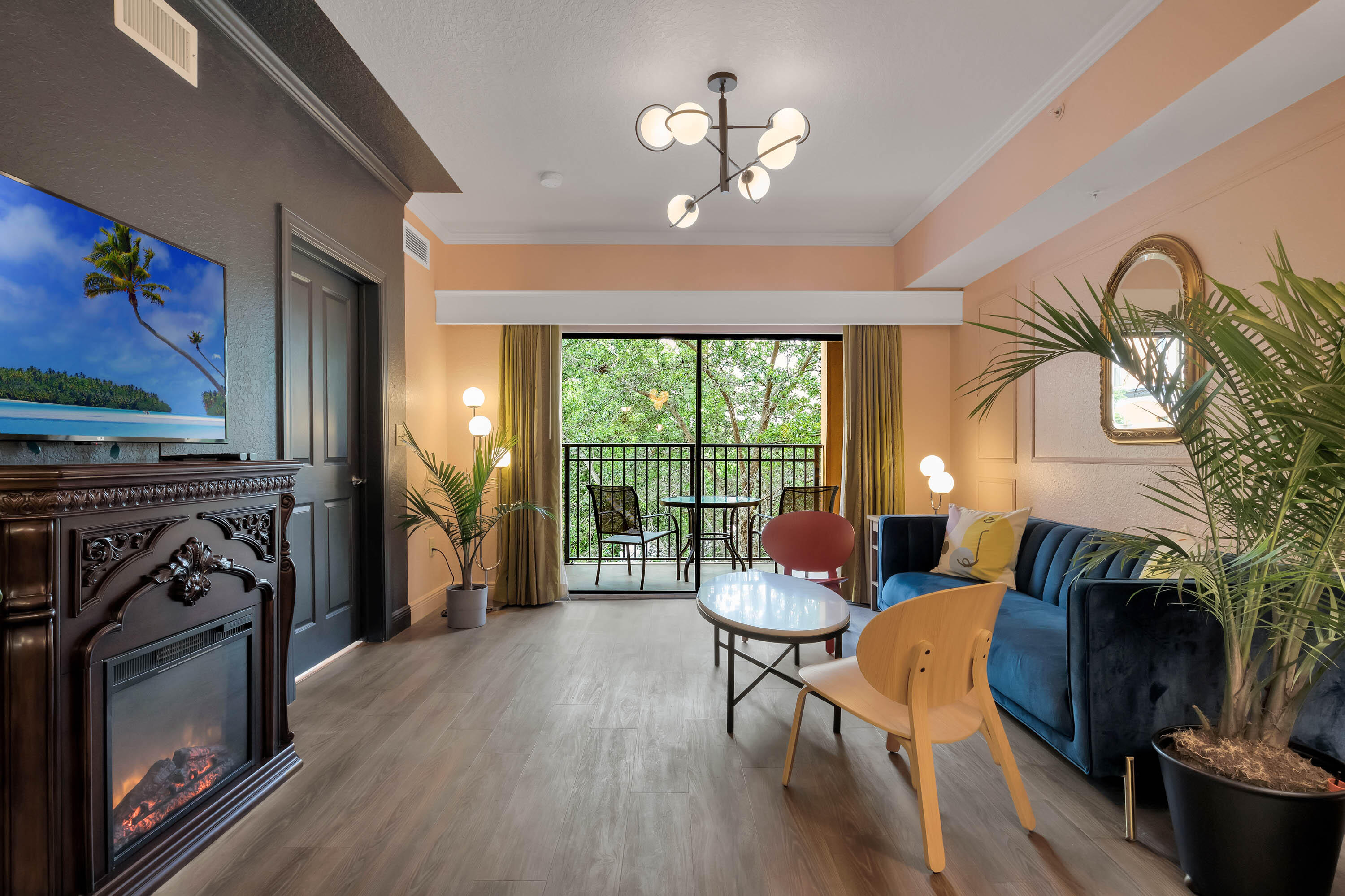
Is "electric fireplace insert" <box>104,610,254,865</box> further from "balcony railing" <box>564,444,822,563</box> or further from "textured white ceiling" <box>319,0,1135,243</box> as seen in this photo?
"balcony railing" <box>564,444,822,563</box>

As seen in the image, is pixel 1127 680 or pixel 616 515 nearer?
pixel 1127 680

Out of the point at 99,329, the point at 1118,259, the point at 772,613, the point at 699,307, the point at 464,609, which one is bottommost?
the point at 464,609

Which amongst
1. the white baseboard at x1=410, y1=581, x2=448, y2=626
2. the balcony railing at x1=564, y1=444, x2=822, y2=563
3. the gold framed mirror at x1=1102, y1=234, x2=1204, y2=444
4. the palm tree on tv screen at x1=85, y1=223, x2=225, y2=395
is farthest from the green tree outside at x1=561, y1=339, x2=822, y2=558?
the palm tree on tv screen at x1=85, y1=223, x2=225, y2=395

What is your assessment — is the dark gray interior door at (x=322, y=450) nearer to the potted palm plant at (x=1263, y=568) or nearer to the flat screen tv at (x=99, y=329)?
the flat screen tv at (x=99, y=329)

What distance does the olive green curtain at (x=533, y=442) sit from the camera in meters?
4.65

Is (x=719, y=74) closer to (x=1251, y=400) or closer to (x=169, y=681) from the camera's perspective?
(x=1251, y=400)

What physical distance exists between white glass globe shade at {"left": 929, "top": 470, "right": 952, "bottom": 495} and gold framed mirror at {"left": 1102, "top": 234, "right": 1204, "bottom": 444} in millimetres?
1139

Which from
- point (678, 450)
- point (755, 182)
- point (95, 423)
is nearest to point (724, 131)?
point (755, 182)

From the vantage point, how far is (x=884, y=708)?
1.90 m

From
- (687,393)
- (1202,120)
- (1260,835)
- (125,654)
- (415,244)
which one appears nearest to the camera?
(1260,835)

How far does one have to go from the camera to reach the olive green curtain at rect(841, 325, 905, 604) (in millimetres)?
4734

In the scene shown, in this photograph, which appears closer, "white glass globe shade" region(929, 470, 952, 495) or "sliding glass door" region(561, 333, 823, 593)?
"white glass globe shade" region(929, 470, 952, 495)

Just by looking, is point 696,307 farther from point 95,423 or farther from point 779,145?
point 95,423

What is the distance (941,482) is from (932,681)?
2728 mm
